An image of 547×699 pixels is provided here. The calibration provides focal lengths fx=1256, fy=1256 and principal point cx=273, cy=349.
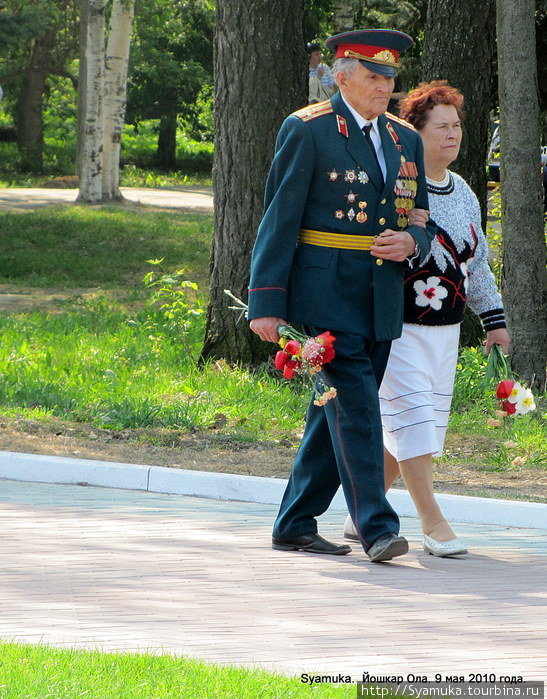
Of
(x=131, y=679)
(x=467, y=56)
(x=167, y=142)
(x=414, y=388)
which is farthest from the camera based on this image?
(x=167, y=142)

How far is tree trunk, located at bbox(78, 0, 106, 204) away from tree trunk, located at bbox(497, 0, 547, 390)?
473 inches

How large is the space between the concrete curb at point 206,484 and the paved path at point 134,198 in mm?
13829

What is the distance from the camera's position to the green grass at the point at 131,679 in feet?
11.0

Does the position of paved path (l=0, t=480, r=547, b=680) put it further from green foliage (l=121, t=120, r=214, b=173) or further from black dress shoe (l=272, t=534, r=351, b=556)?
green foliage (l=121, t=120, r=214, b=173)

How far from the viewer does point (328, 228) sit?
16.5 ft

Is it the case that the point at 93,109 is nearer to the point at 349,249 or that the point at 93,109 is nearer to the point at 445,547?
the point at 349,249

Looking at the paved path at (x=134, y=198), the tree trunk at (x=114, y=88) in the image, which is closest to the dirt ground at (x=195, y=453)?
the paved path at (x=134, y=198)

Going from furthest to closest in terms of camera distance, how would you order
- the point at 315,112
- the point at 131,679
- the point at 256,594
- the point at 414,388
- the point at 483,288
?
the point at 483,288 → the point at 414,388 → the point at 315,112 → the point at 256,594 → the point at 131,679

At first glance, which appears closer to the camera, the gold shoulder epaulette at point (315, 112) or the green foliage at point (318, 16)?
the gold shoulder epaulette at point (315, 112)

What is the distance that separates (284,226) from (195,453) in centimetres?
286

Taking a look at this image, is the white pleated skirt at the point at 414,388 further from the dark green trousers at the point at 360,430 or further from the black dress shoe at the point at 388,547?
the black dress shoe at the point at 388,547

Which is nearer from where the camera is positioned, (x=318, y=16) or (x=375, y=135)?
(x=375, y=135)

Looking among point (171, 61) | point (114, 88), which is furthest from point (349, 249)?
point (171, 61)

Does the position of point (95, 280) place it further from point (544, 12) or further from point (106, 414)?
point (106, 414)
